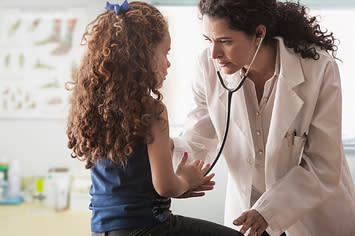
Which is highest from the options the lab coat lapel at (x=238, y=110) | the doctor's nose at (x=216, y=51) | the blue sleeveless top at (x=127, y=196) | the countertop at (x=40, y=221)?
the doctor's nose at (x=216, y=51)

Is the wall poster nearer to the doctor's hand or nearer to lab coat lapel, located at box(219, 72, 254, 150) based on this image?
lab coat lapel, located at box(219, 72, 254, 150)

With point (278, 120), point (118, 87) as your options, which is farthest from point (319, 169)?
point (118, 87)

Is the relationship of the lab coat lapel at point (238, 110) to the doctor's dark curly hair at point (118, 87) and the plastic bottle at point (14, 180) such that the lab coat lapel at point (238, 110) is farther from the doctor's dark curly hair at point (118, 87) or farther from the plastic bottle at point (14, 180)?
the plastic bottle at point (14, 180)

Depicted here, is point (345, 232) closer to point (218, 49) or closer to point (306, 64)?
point (306, 64)

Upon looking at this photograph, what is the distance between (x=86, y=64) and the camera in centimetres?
123

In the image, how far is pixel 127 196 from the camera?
45.1 inches

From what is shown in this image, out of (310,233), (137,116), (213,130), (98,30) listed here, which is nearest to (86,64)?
(98,30)

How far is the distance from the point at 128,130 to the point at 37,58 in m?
1.61

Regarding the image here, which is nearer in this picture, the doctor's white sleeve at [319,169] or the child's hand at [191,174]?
the child's hand at [191,174]

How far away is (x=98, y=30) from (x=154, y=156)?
386 mm

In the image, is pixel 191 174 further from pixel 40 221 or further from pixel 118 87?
pixel 40 221

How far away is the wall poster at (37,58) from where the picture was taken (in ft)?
8.26

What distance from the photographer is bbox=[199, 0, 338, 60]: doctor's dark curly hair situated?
1386 mm

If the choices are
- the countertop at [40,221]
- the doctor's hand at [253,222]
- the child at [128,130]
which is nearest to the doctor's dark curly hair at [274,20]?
the child at [128,130]
